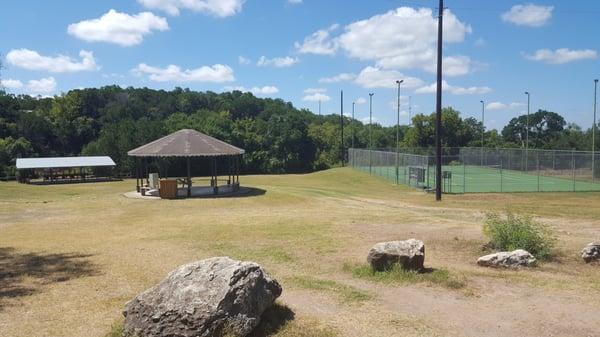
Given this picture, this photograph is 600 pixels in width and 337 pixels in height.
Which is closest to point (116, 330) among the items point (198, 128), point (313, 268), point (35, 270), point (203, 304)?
point (203, 304)

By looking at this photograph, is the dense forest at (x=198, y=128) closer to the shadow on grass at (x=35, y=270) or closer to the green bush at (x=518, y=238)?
the shadow on grass at (x=35, y=270)

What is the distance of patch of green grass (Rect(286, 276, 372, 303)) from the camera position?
8.53m

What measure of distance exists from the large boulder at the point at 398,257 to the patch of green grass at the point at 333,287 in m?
1.00

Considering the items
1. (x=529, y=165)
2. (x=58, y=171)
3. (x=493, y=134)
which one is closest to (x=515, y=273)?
(x=529, y=165)

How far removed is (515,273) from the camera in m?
10.1

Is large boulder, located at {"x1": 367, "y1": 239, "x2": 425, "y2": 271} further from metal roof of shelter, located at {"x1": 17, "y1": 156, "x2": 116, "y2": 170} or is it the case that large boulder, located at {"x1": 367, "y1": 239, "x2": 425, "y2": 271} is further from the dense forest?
the dense forest

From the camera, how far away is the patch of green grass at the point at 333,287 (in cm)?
853

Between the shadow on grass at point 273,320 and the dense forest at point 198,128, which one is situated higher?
the dense forest at point 198,128

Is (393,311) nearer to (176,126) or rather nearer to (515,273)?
(515,273)

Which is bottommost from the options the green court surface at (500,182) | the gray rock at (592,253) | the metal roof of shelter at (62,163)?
the green court surface at (500,182)

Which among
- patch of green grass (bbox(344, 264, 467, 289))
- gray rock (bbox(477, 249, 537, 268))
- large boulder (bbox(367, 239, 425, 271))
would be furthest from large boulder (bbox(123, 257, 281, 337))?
gray rock (bbox(477, 249, 537, 268))

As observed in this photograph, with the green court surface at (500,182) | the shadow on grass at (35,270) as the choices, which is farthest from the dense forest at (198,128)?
the shadow on grass at (35,270)

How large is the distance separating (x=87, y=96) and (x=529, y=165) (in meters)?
75.9

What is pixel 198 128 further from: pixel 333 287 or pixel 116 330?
pixel 116 330
